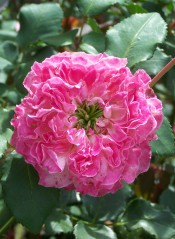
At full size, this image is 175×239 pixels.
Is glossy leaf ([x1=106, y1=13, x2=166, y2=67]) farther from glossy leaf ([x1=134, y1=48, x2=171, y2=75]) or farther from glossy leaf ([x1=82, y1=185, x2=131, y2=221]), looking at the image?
glossy leaf ([x1=82, y1=185, x2=131, y2=221])

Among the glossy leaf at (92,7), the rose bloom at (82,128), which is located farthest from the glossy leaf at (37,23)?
the rose bloom at (82,128)

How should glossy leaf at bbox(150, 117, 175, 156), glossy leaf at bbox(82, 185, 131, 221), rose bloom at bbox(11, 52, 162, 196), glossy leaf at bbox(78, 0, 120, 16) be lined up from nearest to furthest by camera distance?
rose bloom at bbox(11, 52, 162, 196) → glossy leaf at bbox(150, 117, 175, 156) → glossy leaf at bbox(78, 0, 120, 16) → glossy leaf at bbox(82, 185, 131, 221)

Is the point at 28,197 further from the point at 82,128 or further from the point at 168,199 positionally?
the point at 168,199

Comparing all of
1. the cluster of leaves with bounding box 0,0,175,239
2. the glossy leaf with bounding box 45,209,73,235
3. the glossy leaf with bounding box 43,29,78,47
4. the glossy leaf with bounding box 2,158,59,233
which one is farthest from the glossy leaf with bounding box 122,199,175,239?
the glossy leaf with bounding box 43,29,78,47

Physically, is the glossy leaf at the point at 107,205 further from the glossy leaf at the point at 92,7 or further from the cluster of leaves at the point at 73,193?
the glossy leaf at the point at 92,7

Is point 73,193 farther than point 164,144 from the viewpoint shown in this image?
Yes

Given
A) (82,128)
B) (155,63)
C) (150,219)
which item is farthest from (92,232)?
(155,63)

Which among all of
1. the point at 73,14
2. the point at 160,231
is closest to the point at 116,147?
the point at 160,231
